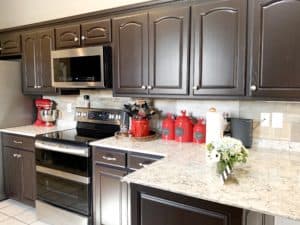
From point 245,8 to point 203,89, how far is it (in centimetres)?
70

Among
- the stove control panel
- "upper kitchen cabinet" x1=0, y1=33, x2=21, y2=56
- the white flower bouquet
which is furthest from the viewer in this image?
"upper kitchen cabinet" x1=0, y1=33, x2=21, y2=56

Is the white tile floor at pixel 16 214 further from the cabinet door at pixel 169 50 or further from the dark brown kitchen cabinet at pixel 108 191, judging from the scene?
the cabinet door at pixel 169 50

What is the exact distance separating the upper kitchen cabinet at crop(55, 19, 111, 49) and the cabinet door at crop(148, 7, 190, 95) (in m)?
0.56

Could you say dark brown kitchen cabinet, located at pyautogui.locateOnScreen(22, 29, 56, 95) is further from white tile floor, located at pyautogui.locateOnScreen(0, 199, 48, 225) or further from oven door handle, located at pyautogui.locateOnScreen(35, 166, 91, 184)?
white tile floor, located at pyautogui.locateOnScreen(0, 199, 48, 225)

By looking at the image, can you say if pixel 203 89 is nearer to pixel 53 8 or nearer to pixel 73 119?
pixel 73 119

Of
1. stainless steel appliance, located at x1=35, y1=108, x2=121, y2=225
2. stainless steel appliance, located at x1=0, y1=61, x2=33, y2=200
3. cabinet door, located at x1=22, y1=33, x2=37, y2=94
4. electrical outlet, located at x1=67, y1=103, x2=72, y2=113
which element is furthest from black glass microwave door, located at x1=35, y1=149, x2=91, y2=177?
cabinet door, located at x1=22, y1=33, x2=37, y2=94

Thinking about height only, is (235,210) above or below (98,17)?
below

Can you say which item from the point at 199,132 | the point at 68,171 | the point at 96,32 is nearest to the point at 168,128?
the point at 199,132

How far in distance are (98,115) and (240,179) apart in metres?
2.03

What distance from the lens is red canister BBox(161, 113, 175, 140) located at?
2.62 meters

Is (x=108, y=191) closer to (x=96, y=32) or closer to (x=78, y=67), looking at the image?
(x=78, y=67)

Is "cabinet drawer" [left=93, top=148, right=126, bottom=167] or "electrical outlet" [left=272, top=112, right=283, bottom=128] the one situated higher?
"electrical outlet" [left=272, top=112, right=283, bottom=128]

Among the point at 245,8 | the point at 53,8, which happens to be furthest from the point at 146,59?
the point at 53,8

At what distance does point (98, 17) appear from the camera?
2803 millimetres
